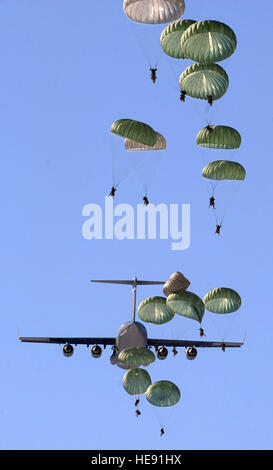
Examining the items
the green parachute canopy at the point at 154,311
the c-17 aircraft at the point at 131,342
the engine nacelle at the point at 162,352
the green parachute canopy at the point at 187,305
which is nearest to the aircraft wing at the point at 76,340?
the c-17 aircraft at the point at 131,342

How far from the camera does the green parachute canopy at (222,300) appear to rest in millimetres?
103688

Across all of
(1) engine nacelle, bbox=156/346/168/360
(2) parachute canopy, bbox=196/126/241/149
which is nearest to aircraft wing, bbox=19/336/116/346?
(1) engine nacelle, bbox=156/346/168/360

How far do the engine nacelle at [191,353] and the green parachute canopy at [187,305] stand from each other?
98.1 ft

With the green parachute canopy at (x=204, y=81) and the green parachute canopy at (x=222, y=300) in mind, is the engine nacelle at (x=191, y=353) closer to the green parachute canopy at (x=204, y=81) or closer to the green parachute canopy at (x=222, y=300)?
the green parachute canopy at (x=222, y=300)

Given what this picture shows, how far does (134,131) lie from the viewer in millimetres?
98188

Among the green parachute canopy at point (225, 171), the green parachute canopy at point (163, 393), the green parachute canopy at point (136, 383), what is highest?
the green parachute canopy at point (225, 171)

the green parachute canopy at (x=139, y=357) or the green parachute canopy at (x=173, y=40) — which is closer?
the green parachute canopy at (x=173, y=40)

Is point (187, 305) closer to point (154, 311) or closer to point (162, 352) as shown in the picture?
point (154, 311)

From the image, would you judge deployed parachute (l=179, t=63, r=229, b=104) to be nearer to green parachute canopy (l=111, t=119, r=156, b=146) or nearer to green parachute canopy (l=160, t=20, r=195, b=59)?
green parachute canopy (l=160, t=20, r=195, b=59)

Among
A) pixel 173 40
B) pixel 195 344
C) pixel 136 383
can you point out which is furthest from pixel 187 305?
pixel 195 344

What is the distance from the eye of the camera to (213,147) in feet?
333
